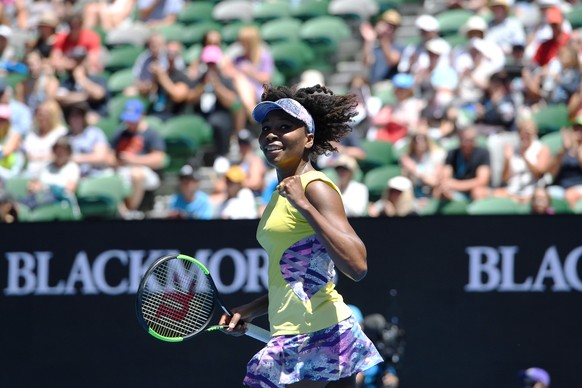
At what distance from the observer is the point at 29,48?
11805 millimetres

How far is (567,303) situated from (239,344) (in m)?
1.84

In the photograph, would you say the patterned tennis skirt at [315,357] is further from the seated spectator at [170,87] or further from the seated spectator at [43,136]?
the seated spectator at [170,87]

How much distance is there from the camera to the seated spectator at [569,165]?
852 cm

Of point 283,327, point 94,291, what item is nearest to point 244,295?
point 94,291

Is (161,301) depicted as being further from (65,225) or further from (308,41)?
(308,41)

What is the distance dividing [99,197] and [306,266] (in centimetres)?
501

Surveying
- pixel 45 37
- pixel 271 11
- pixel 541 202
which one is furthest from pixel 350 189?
pixel 45 37

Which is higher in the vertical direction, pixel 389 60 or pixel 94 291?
pixel 389 60

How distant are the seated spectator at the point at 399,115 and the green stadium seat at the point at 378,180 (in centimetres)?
59

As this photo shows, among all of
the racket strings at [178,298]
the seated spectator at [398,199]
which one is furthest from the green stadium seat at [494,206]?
the racket strings at [178,298]

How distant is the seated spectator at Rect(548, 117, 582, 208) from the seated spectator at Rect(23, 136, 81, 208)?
3.56m

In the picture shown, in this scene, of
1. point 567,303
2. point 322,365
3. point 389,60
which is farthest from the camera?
point 389,60

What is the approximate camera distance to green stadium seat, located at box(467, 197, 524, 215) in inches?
326

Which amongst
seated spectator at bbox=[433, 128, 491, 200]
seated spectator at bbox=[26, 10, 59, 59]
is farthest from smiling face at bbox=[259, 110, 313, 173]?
seated spectator at bbox=[26, 10, 59, 59]
